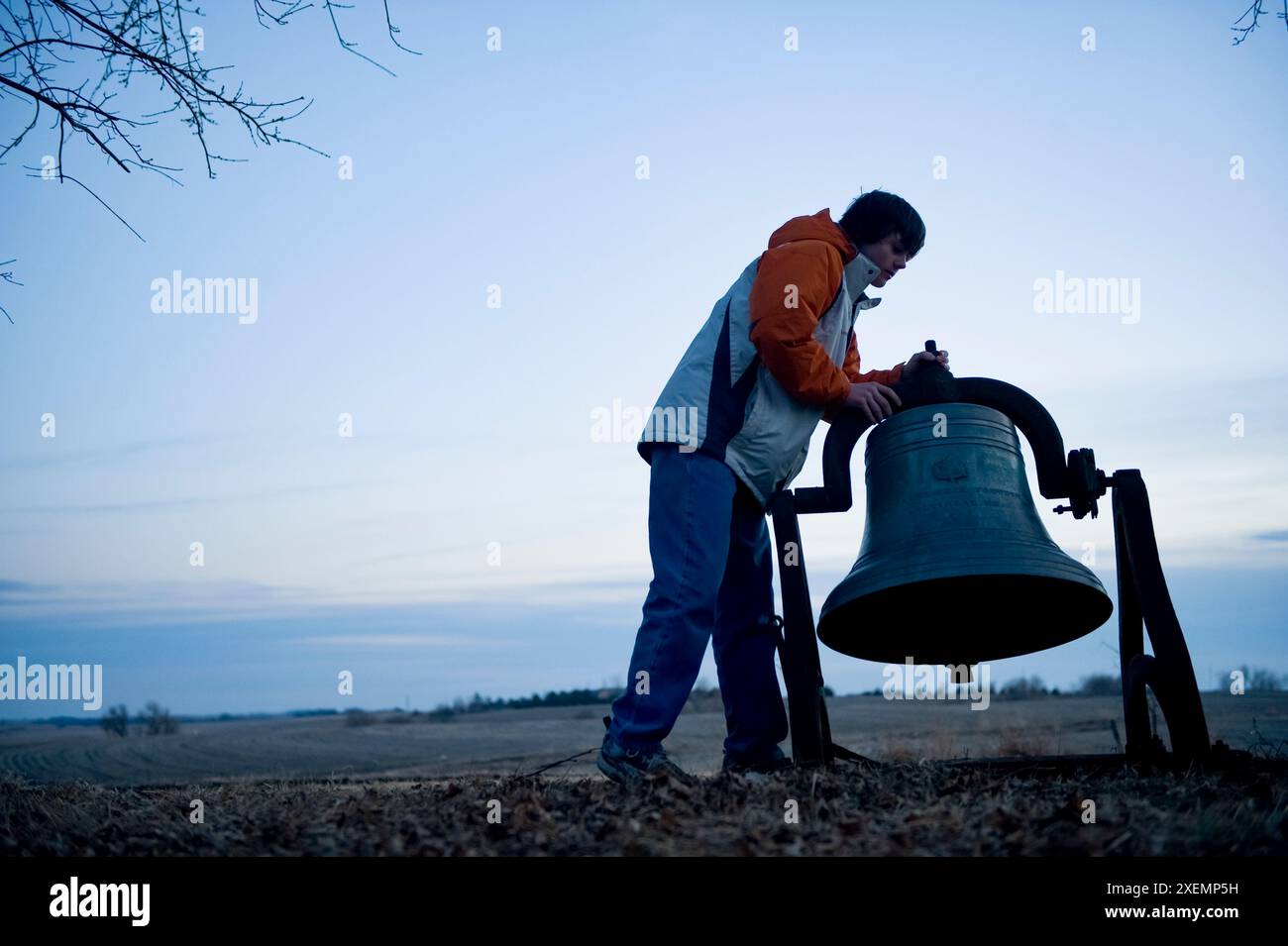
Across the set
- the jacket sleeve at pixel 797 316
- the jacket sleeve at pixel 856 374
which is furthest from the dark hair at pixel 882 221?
the jacket sleeve at pixel 856 374

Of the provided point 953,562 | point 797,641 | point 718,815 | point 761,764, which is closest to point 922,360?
point 953,562

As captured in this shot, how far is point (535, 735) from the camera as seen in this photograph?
15719mm

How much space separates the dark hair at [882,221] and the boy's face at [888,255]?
0.02 meters

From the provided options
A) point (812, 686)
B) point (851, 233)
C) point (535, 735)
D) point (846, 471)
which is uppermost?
point (851, 233)

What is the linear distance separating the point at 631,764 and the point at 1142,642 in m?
2.36

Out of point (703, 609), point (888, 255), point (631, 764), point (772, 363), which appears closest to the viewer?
point (631, 764)

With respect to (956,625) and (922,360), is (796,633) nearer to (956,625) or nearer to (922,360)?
(956,625)

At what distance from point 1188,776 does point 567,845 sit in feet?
7.55

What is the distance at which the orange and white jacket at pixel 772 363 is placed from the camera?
4047 mm

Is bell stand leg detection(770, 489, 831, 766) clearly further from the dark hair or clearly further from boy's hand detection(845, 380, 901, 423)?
the dark hair

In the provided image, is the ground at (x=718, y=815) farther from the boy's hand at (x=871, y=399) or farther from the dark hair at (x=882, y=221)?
the dark hair at (x=882, y=221)

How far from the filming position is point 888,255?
4379 mm
